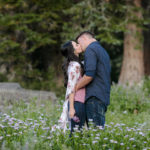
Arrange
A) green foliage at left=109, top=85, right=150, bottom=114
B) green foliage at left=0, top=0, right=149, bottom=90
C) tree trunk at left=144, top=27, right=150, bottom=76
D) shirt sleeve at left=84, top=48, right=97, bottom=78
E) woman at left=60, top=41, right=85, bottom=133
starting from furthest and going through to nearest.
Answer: tree trunk at left=144, top=27, right=150, bottom=76
green foliage at left=0, top=0, right=149, bottom=90
green foliage at left=109, top=85, right=150, bottom=114
woman at left=60, top=41, right=85, bottom=133
shirt sleeve at left=84, top=48, right=97, bottom=78

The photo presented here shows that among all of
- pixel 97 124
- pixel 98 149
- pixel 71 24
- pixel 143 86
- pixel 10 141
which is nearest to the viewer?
pixel 98 149

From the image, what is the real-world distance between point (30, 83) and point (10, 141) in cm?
1049

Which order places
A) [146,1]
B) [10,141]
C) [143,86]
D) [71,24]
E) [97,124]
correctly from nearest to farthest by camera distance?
[10,141], [97,124], [143,86], [71,24], [146,1]

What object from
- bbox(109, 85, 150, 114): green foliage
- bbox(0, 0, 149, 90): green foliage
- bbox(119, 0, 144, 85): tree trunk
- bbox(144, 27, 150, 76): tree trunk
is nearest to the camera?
bbox(109, 85, 150, 114): green foliage

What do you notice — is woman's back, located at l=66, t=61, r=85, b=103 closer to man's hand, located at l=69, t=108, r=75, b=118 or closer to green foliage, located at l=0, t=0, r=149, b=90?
man's hand, located at l=69, t=108, r=75, b=118

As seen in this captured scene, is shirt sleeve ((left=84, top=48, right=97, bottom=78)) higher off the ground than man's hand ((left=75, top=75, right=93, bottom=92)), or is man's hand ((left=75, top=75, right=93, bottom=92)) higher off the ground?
shirt sleeve ((left=84, top=48, right=97, bottom=78))

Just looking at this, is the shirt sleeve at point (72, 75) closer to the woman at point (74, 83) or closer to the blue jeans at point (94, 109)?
the woman at point (74, 83)

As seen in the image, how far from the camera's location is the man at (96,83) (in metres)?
4.62

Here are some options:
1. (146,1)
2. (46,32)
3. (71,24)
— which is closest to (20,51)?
(46,32)

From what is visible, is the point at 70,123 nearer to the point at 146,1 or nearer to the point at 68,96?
the point at 68,96

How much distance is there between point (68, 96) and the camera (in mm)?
4805

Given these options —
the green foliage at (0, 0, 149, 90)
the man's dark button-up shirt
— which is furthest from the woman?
the green foliage at (0, 0, 149, 90)

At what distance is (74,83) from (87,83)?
20cm

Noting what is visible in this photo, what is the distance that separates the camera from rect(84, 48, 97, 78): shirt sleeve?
15.0ft
